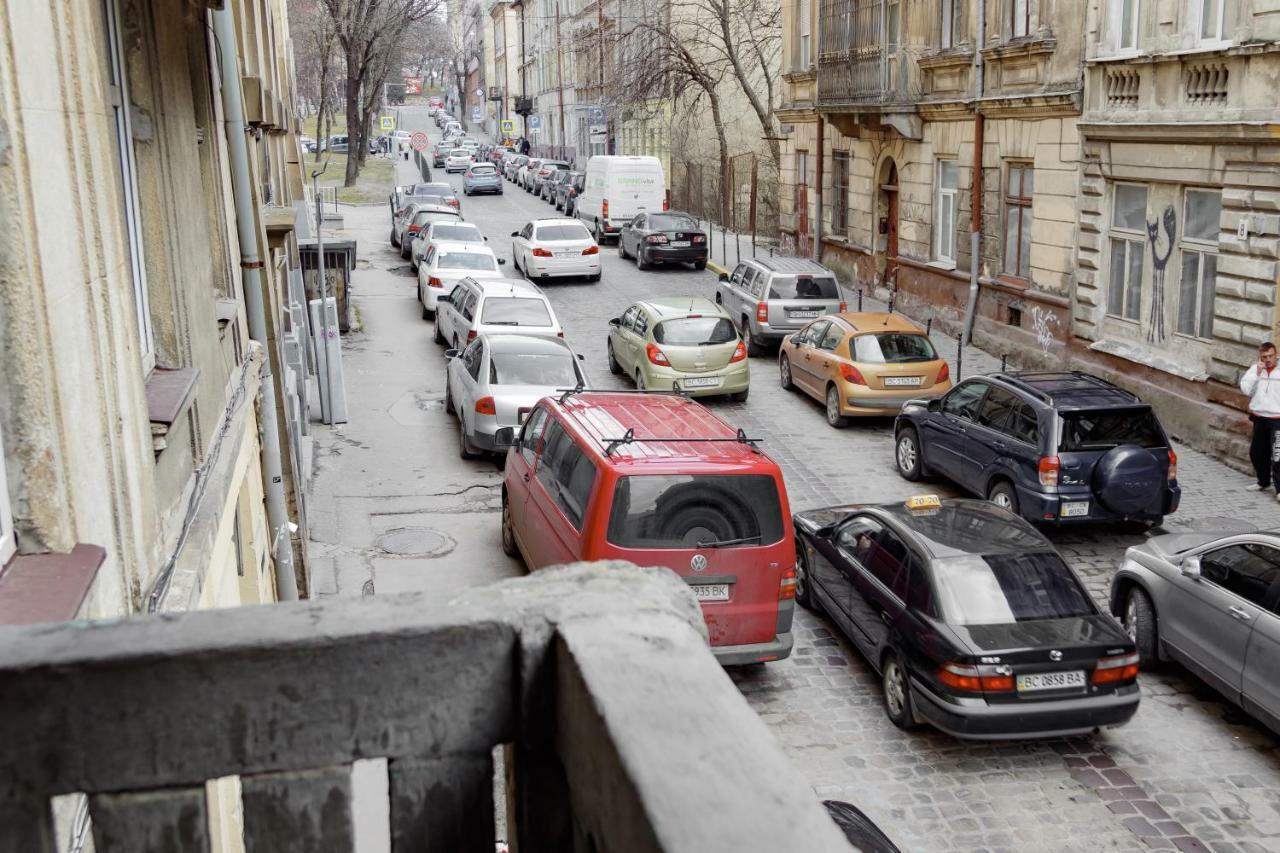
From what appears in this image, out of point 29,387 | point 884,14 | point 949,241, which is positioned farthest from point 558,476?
point 884,14

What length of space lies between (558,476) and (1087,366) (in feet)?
37.6

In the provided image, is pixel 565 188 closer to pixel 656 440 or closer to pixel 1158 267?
pixel 1158 267

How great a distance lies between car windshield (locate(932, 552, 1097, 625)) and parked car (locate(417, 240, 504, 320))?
Result: 1653 centimetres

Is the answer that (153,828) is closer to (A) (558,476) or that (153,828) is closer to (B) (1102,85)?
(A) (558,476)

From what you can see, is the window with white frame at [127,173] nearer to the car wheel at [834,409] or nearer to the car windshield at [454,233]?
the car wheel at [834,409]

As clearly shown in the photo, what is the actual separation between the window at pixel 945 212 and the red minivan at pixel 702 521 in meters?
15.4

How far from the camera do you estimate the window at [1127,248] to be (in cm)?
1814

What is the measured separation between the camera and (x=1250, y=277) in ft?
50.8

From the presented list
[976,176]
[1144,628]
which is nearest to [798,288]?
[976,176]

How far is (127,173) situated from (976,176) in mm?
18873

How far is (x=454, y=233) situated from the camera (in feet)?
100

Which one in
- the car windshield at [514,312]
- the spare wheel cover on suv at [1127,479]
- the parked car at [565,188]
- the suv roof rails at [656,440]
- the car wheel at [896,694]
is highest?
the parked car at [565,188]

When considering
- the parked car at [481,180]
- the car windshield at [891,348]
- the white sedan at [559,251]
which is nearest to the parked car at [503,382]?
the car windshield at [891,348]

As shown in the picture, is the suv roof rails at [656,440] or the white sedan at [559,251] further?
the white sedan at [559,251]
